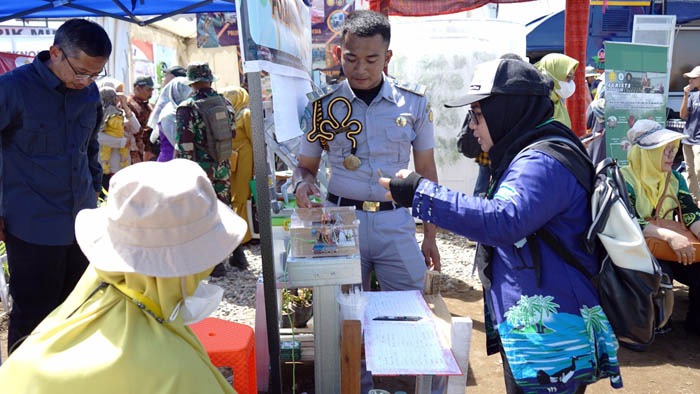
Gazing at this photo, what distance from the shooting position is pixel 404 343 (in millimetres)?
1989

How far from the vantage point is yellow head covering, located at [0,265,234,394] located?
1166 millimetres

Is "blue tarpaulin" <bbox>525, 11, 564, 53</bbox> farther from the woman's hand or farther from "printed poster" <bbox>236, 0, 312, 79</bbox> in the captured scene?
"printed poster" <bbox>236, 0, 312, 79</bbox>

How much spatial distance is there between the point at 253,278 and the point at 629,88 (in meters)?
4.79

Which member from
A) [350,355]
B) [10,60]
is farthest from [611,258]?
[10,60]

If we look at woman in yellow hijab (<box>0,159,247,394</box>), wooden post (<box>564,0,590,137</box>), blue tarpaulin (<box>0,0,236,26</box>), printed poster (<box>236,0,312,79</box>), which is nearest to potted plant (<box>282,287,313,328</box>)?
printed poster (<box>236,0,312,79</box>)

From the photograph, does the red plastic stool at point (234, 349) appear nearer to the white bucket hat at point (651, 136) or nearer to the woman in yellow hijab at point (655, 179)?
the woman in yellow hijab at point (655, 179)

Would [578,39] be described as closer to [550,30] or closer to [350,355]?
[350,355]

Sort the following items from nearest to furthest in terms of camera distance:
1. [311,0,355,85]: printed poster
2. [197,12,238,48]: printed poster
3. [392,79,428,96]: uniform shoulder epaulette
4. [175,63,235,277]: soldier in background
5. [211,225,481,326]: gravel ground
A: [392,79,428,96]: uniform shoulder epaulette < [211,225,481,326]: gravel ground < [175,63,235,277]: soldier in background < [311,0,355,85]: printed poster < [197,12,238,48]: printed poster

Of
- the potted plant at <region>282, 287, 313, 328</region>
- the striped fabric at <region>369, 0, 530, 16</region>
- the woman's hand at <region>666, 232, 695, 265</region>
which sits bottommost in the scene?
the potted plant at <region>282, 287, 313, 328</region>

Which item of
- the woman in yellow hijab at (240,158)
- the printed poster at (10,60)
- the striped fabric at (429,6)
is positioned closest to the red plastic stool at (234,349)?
the woman in yellow hijab at (240,158)

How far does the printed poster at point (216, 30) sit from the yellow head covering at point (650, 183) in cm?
990

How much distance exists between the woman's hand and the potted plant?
243 centimetres

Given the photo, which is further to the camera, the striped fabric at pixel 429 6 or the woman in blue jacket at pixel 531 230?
the striped fabric at pixel 429 6

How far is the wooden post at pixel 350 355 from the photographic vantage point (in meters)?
1.99
